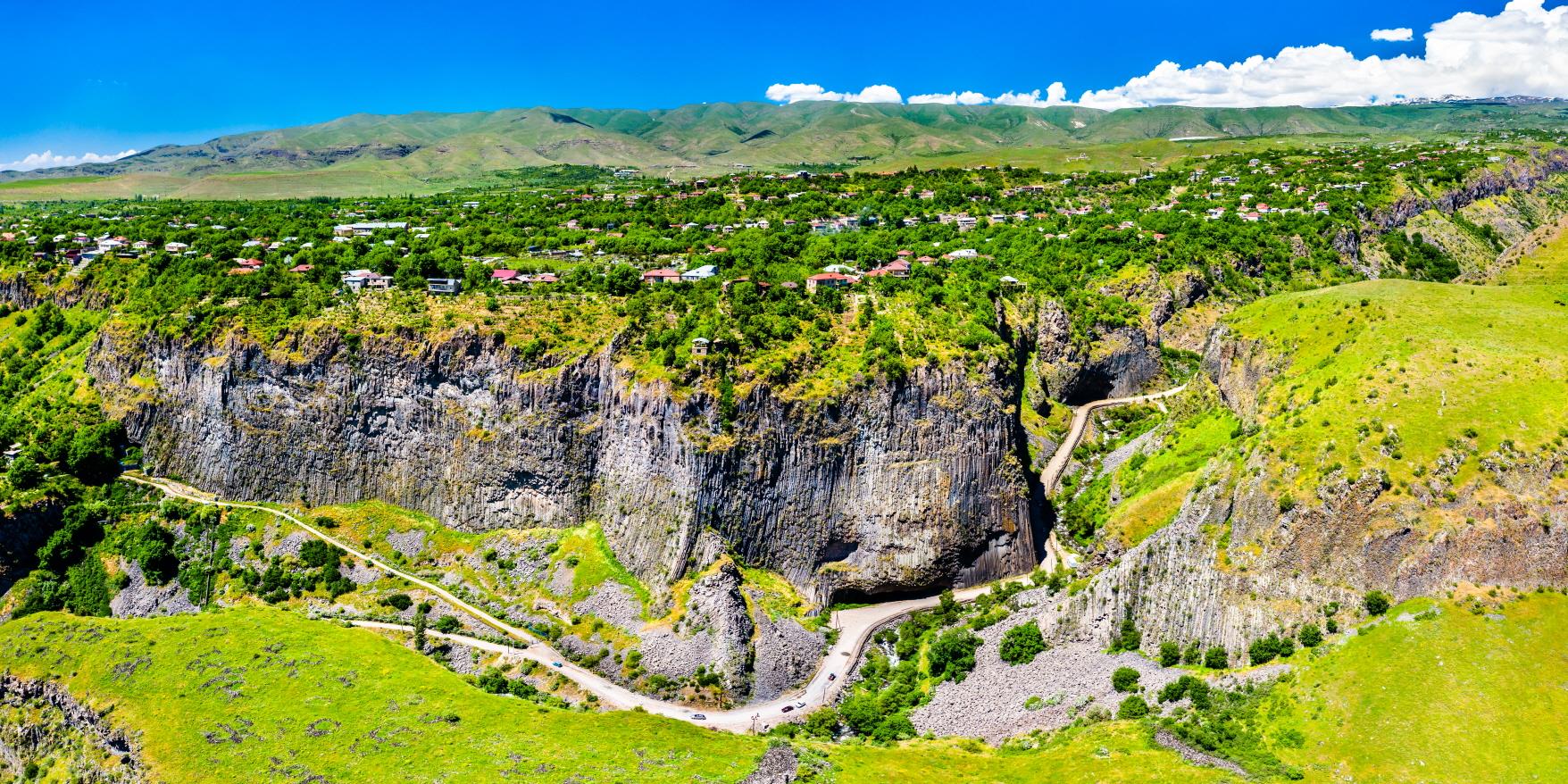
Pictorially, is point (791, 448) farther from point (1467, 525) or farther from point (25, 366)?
point (25, 366)

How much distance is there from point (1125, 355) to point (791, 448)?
5192 centimetres

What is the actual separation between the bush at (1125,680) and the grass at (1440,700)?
340 inches

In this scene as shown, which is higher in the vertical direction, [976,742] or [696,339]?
[696,339]

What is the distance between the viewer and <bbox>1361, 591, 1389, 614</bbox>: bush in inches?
1949

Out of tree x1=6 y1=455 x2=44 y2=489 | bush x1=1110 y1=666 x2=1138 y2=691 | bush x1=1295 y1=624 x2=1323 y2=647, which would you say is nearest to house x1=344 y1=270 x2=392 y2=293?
tree x1=6 y1=455 x2=44 y2=489

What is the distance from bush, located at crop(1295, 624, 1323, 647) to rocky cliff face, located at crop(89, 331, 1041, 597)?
25582 millimetres

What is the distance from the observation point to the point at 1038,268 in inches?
4572

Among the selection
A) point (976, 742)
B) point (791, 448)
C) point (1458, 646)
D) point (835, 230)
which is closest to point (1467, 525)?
point (1458, 646)

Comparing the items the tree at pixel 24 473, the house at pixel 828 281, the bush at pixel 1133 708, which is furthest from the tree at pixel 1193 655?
the tree at pixel 24 473

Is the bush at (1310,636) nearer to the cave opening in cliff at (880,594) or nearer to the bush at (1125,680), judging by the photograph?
the bush at (1125,680)

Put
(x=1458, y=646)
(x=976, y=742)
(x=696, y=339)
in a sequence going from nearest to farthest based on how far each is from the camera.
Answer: (x=1458, y=646)
(x=976, y=742)
(x=696, y=339)

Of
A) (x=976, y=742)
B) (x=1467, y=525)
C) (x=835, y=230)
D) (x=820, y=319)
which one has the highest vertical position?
(x=835, y=230)

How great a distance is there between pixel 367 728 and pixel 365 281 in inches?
2103

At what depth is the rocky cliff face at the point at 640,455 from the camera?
70.8m
